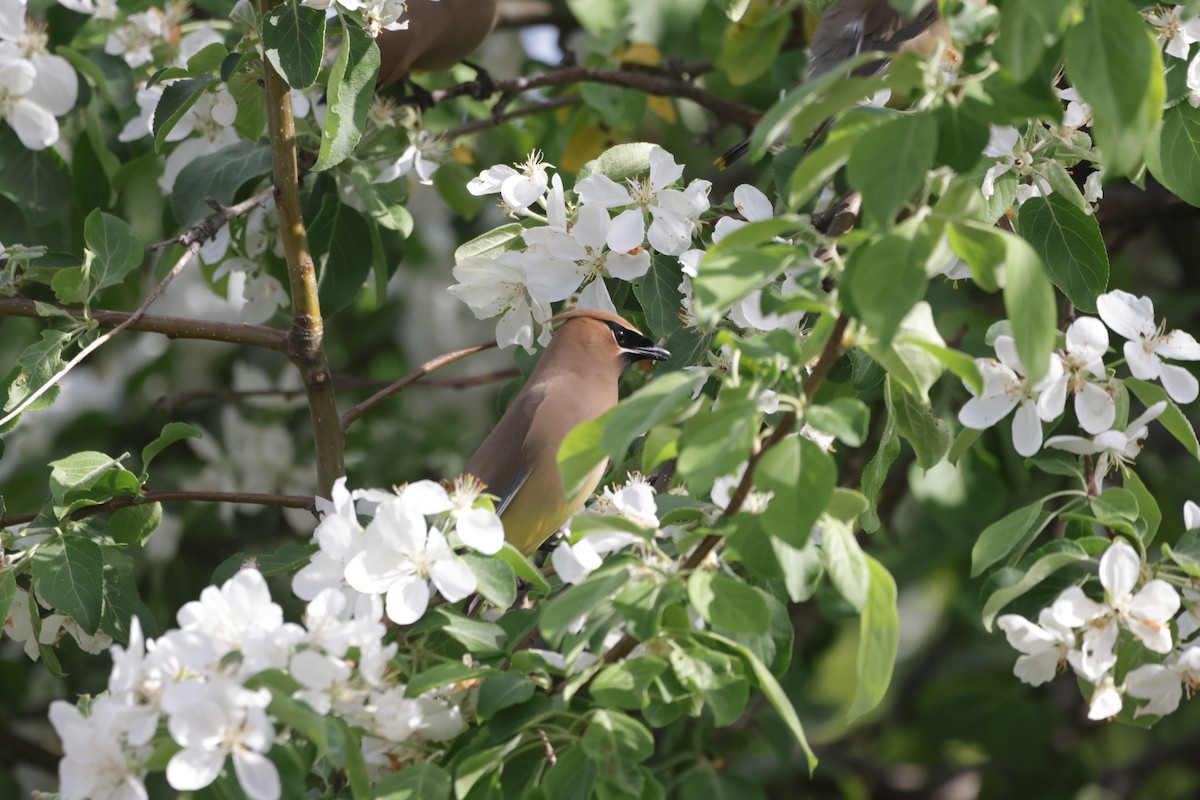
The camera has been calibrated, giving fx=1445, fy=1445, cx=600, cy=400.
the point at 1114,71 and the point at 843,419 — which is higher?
the point at 1114,71

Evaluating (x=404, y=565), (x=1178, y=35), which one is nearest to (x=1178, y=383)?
(x=1178, y=35)

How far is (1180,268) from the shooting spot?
17.7ft

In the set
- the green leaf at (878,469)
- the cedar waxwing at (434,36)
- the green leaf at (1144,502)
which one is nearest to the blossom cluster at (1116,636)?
the green leaf at (1144,502)

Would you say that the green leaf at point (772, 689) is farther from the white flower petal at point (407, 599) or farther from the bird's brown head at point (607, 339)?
the bird's brown head at point (607, 339)

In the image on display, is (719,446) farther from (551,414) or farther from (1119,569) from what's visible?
(551,414)

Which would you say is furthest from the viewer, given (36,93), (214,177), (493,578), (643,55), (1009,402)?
(643,55)

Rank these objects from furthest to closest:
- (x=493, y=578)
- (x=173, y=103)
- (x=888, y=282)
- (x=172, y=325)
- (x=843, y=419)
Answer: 1. (x=173, y=103)
2. (x=172, y=325)
3. (x=493, y=578)
4. (x=843, y=419)
5. (x=888, y=282)

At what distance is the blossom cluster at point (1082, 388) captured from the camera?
215cm

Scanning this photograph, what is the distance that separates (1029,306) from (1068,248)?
1.02 meters

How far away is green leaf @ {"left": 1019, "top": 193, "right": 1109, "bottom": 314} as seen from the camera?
7.83 feet

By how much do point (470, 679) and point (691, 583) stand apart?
421 millimetres

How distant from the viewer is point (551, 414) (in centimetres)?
299

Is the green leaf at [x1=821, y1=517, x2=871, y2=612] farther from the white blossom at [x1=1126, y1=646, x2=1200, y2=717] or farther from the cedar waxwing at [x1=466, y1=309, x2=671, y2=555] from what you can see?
the cedar waxwing at [x1=466, y1=309, x2=671, y2=555]

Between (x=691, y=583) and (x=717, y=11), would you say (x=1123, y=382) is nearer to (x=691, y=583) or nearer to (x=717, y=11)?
(x=691, y=583)
